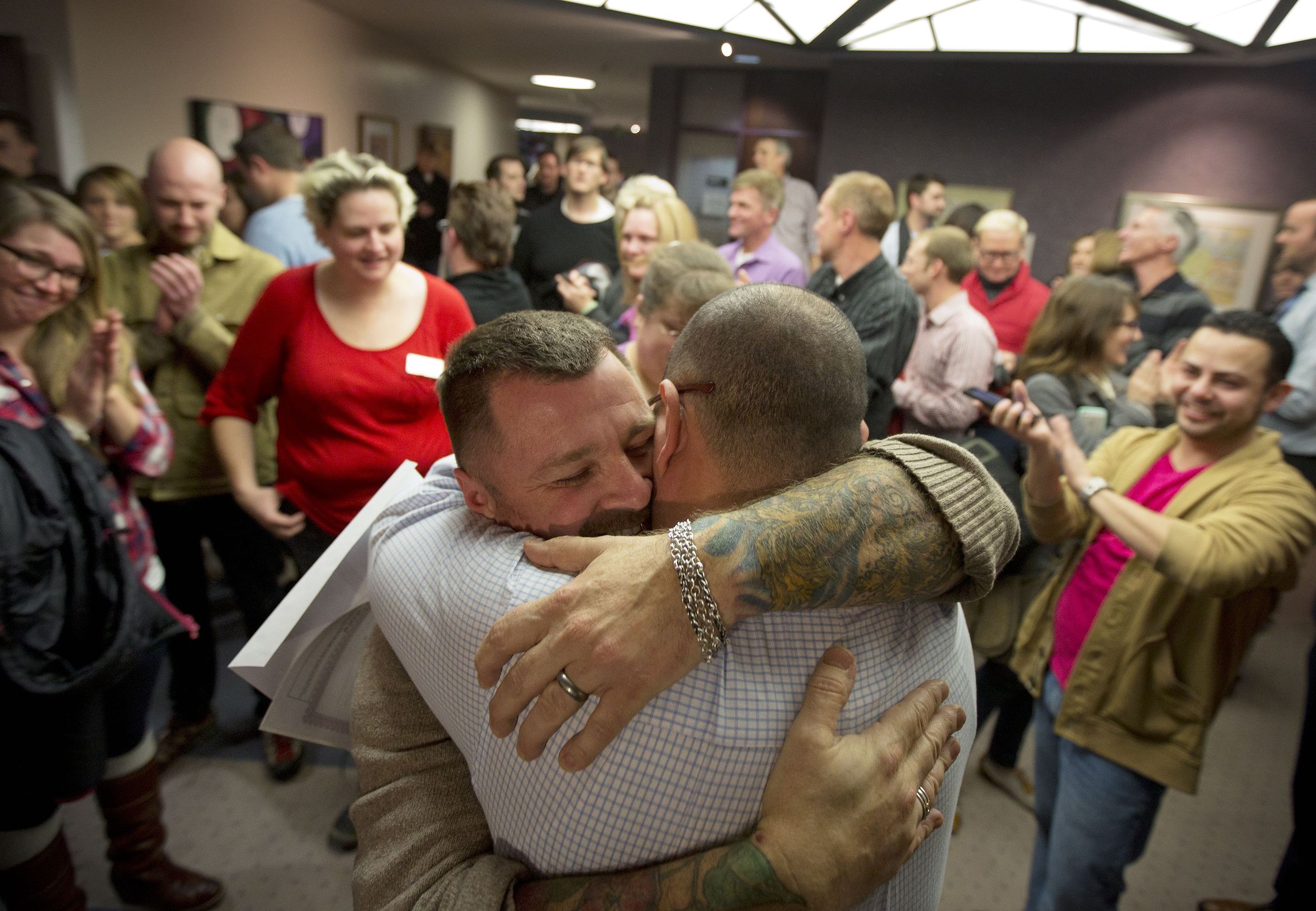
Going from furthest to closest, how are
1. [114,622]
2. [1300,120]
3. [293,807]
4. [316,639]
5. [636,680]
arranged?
[1300,120] < [293,807] < [114,622] < [316,639] < [636,680]

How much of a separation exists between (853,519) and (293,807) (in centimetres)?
253

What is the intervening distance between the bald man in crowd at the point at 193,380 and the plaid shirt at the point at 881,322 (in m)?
2.14

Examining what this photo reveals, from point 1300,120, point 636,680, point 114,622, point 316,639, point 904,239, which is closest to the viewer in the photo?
point 636,680

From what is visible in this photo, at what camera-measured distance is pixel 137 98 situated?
4488 millimetres

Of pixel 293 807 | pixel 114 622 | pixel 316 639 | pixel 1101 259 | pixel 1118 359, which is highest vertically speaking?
pixel 1101 259

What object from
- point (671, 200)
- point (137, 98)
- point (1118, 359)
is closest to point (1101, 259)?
point (1118, 359)

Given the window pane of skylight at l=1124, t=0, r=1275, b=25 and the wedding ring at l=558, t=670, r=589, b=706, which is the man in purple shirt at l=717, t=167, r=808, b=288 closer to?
the window pane of skylight at l=1124, t=0, r=1275, b=25

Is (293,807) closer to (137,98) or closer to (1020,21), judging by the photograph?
(137,98)

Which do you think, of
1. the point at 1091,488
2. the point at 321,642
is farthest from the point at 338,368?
the point at 1091,488

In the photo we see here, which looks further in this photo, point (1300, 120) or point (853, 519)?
point (1300, 120)

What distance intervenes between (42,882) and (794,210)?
6251 millimetres

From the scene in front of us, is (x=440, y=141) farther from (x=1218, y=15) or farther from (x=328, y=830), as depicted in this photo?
(x=328, y=830)

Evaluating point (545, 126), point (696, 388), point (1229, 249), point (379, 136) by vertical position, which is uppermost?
point (545, 126)

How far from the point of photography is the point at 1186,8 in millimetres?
4629
